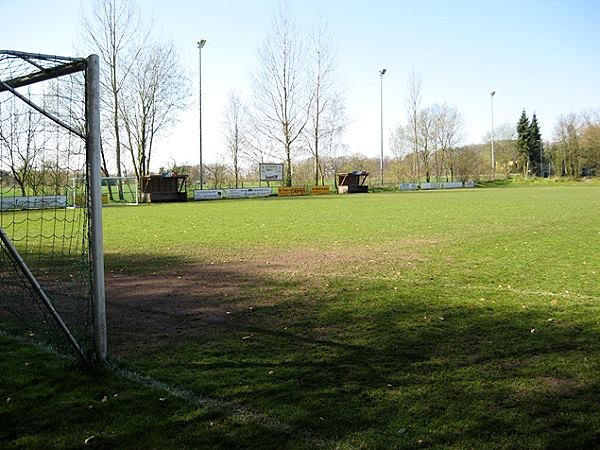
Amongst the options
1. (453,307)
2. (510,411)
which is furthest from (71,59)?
(453,307)

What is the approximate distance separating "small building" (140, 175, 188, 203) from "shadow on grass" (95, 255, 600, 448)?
33484mm

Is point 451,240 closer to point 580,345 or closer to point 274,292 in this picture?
point 274,292

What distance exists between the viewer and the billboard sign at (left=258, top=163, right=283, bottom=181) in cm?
5023

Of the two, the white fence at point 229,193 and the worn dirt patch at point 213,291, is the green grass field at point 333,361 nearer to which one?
the worn dirt patch at point 213,291

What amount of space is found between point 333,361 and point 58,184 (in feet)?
17.7

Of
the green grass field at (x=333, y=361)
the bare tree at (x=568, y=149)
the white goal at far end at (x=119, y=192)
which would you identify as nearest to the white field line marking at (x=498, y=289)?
the green grass field at (x=333, y=361)

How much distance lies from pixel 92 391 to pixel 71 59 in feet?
8.65

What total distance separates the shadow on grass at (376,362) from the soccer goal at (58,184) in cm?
52

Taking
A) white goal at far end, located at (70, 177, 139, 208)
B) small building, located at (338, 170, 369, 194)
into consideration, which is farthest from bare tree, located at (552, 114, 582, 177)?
white goal at far end, located at (70, 177, 139, 208)

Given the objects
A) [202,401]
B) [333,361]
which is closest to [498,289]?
[333,361]

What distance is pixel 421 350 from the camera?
4.96m

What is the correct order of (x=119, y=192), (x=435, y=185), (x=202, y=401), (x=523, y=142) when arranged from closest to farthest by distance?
(x=202, y=401) → (x=119, y=192) → (x=435, y=185) → (x=523, y=142)

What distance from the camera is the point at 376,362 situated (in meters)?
4.66

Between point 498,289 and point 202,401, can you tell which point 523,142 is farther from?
point 202,401
